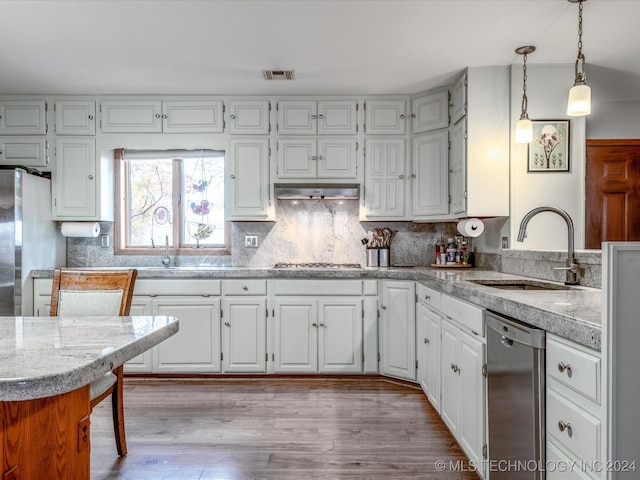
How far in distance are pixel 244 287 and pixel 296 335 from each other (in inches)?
22.6

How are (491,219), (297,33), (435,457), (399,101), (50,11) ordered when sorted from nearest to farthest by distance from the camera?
(435,457) < (50,11) < (297,33) < (491,219) < (399,101)

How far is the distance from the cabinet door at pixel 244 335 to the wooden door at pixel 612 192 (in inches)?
121

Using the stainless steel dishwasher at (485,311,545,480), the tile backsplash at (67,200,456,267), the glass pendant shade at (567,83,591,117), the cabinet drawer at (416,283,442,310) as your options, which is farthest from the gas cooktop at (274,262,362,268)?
the glass pendant shade at (567,83,591,117)

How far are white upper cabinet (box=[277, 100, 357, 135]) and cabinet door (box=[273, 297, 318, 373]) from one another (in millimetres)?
1463

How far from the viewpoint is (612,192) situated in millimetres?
3865

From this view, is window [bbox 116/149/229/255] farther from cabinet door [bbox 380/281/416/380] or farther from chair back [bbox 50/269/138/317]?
chair back [bbox 50/269/138/317]

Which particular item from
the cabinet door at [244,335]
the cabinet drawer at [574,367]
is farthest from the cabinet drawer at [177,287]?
the cabinet drawer at [574,367]

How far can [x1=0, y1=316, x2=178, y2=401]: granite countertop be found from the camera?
2.90 feet

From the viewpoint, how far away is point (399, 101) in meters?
3.61

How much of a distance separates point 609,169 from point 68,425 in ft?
14.7

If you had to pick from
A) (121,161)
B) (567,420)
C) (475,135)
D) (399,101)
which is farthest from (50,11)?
(567,420)

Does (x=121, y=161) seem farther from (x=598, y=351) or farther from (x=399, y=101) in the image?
(x=598, y=351)

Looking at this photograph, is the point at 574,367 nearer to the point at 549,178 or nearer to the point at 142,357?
Result: the point at 549,178

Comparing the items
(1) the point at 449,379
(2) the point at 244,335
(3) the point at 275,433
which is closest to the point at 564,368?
(1) the point at 449,379
